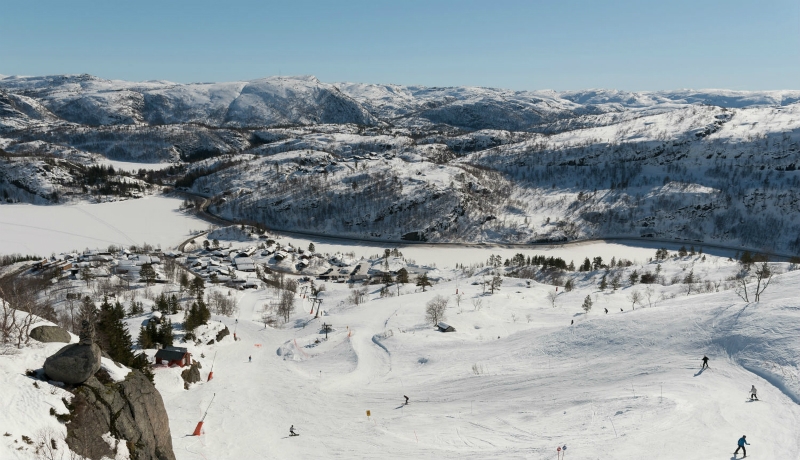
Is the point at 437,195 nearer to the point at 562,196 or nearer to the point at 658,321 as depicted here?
the point at 562,196

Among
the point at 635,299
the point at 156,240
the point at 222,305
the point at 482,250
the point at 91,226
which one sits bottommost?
the point at 482,250

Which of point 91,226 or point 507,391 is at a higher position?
point 507,391

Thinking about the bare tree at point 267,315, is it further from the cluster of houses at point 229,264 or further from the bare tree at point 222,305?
the cluster of houses at point 229,264

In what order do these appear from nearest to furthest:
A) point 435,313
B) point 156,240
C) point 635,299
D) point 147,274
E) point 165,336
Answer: point 165,336 → point 435,313 → point 635,299 → point 147,274 → point 156,240

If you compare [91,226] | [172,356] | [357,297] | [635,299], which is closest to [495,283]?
[635,299]

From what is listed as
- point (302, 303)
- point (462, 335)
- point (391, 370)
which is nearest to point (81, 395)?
point (391, 370)

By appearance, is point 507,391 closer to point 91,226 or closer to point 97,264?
point 97,264
